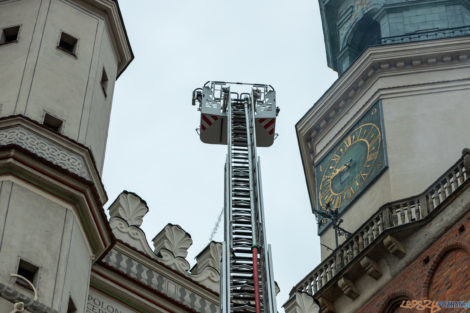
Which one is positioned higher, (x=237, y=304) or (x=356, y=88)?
(x=356, y=88)

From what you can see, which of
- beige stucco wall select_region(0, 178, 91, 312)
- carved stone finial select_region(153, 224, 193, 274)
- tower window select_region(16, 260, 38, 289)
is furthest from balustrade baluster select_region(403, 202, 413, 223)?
tower window select_region(16, 260, 38, 289)

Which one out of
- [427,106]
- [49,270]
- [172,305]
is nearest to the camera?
[49,270]

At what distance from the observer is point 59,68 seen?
21.1m

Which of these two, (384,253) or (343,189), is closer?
(384,253)

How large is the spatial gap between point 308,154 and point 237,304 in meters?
16.3

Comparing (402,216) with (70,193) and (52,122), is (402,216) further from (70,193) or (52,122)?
(70,193)

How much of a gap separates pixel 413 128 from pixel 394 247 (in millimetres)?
3946

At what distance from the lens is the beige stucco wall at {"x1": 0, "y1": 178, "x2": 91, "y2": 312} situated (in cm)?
1755

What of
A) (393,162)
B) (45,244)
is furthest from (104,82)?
(393,162)

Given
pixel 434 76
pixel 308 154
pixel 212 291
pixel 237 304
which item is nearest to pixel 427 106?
pixel 434 76

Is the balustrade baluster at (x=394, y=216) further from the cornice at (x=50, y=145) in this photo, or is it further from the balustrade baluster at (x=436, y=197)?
the cornice at (x=50, y=145)

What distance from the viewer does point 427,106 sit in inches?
1248

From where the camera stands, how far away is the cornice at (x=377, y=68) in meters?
32.3

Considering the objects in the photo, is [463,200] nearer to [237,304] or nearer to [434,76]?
[434,76]
